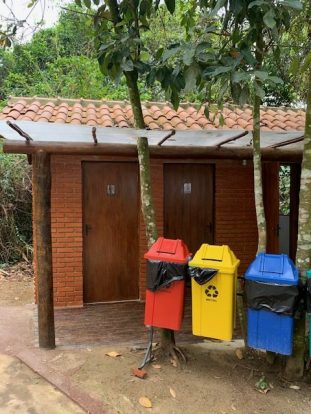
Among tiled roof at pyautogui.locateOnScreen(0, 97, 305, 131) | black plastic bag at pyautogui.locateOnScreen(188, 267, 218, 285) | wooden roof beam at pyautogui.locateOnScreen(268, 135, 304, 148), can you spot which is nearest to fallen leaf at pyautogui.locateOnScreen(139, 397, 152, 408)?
black plastic bag at pyautogui.locateOnScreen(188, 267, 218, 285)

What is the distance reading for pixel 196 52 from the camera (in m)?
3.25

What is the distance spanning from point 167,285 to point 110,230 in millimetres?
2803

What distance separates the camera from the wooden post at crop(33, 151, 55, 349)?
4711 mm

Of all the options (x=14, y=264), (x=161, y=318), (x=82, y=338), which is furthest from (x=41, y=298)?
(x=14, y=264)

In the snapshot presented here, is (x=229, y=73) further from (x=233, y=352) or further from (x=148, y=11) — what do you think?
(x=233, y=352)

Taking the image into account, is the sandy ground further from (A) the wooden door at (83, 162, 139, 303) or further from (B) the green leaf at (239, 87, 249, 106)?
(B) the green leaf at (239, 87, 249, 106)

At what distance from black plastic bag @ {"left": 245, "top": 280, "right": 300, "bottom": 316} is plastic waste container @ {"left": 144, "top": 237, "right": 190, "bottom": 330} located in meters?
0.69

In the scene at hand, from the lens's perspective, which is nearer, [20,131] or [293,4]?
[293,4]

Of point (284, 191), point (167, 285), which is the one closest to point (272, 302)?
point (167, 285)

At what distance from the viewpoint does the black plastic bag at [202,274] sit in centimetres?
388

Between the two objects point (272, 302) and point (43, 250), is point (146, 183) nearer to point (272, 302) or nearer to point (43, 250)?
point (43, 250)

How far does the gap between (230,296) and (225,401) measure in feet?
3.09

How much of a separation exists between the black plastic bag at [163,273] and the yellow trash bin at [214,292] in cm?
13

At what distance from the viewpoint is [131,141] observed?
15.8ft
